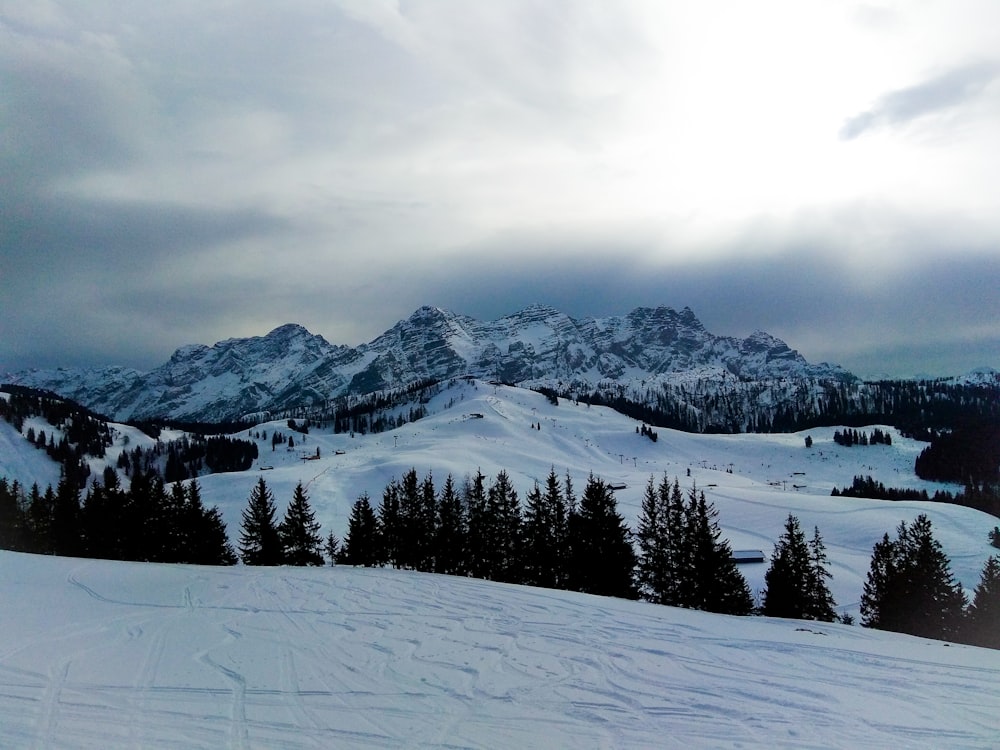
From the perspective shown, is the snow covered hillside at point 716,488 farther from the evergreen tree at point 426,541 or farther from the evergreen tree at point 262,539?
the evergreen tree at point 426,541

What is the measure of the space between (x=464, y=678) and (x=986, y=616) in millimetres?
35266

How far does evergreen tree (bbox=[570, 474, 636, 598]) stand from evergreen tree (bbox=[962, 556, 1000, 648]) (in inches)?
736

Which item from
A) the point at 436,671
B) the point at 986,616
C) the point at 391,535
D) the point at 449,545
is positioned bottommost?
the point at 986,616

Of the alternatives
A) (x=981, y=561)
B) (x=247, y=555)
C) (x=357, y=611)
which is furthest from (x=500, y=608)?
(x=981, y=561)

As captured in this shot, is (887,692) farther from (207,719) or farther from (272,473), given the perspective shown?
(272,473)

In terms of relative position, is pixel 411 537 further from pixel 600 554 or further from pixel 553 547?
pixel 600 554

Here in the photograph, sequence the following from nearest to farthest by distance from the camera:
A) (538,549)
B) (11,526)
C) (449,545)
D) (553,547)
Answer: (553,547), (538,549), (449,545), (11,526)

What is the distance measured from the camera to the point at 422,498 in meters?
45.5

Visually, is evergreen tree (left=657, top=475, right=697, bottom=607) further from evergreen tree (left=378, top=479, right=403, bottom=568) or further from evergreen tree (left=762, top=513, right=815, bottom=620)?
evergreen tree (left=378, top=479, right=403, bottom=568)

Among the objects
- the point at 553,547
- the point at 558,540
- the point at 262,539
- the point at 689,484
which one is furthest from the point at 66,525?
the point at 689,484

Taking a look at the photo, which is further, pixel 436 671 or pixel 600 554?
pixel 600 554

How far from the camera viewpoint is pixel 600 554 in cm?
3547

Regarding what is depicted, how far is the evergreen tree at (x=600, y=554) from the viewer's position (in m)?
35.1

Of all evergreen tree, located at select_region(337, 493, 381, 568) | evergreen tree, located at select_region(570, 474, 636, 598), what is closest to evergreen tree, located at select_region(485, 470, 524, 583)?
evergreen tree, located at select_region(570, 474, 636, 598)
